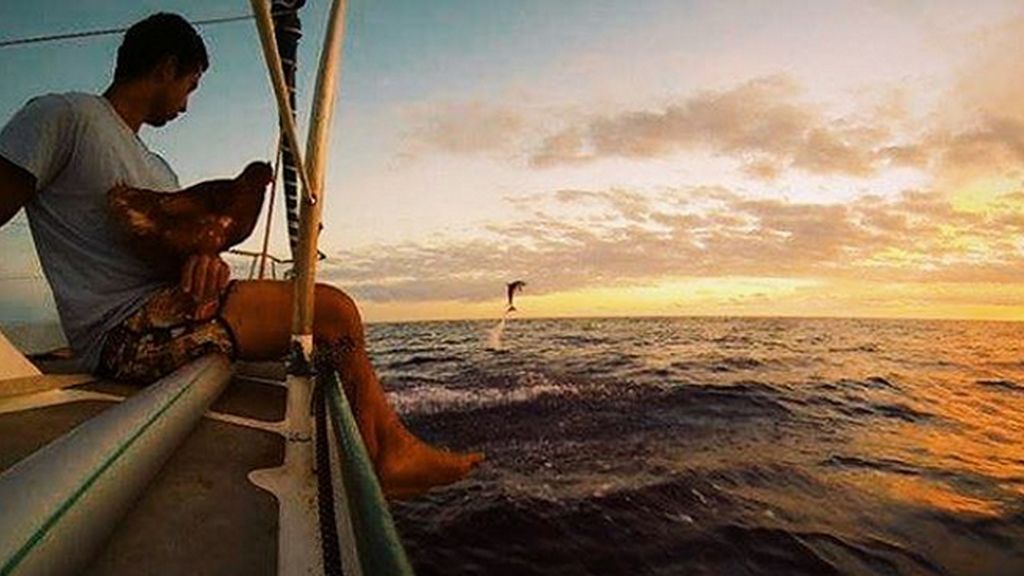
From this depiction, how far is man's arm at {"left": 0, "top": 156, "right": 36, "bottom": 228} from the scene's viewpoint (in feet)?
6.71

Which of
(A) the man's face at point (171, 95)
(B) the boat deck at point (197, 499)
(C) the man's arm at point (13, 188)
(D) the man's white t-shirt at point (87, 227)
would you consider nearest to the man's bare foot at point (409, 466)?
(B) the boat deck at point (197, 499)

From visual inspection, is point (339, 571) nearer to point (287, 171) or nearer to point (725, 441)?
point (287, 171)

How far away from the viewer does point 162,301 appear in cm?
231

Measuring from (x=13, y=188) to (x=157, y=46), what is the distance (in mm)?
757

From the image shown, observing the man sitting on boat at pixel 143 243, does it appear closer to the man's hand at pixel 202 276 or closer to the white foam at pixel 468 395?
the man's hand at pixel 202 276

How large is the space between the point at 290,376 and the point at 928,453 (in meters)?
7.96

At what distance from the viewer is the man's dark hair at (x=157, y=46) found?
95.3 inches

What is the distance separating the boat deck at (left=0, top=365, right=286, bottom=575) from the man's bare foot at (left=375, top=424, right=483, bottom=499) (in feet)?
1.69

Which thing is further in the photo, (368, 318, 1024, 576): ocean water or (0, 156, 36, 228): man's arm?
(368, 318, 1024, 576): ocean water

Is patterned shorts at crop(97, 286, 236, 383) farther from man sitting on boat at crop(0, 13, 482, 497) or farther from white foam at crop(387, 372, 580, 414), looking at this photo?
white foam at crop(387, 372, 580, 414)

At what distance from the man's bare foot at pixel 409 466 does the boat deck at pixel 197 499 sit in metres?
0.51

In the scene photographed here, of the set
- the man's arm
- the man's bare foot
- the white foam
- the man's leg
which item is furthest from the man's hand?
the white foam

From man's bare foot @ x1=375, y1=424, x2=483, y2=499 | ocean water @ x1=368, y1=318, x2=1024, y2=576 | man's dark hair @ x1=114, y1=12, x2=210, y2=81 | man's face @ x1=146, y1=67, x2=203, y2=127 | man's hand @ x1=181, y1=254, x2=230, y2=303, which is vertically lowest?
ocean water @ x1=368, y1=318, x2=1024, y2=576

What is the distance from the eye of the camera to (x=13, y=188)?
2.07m
